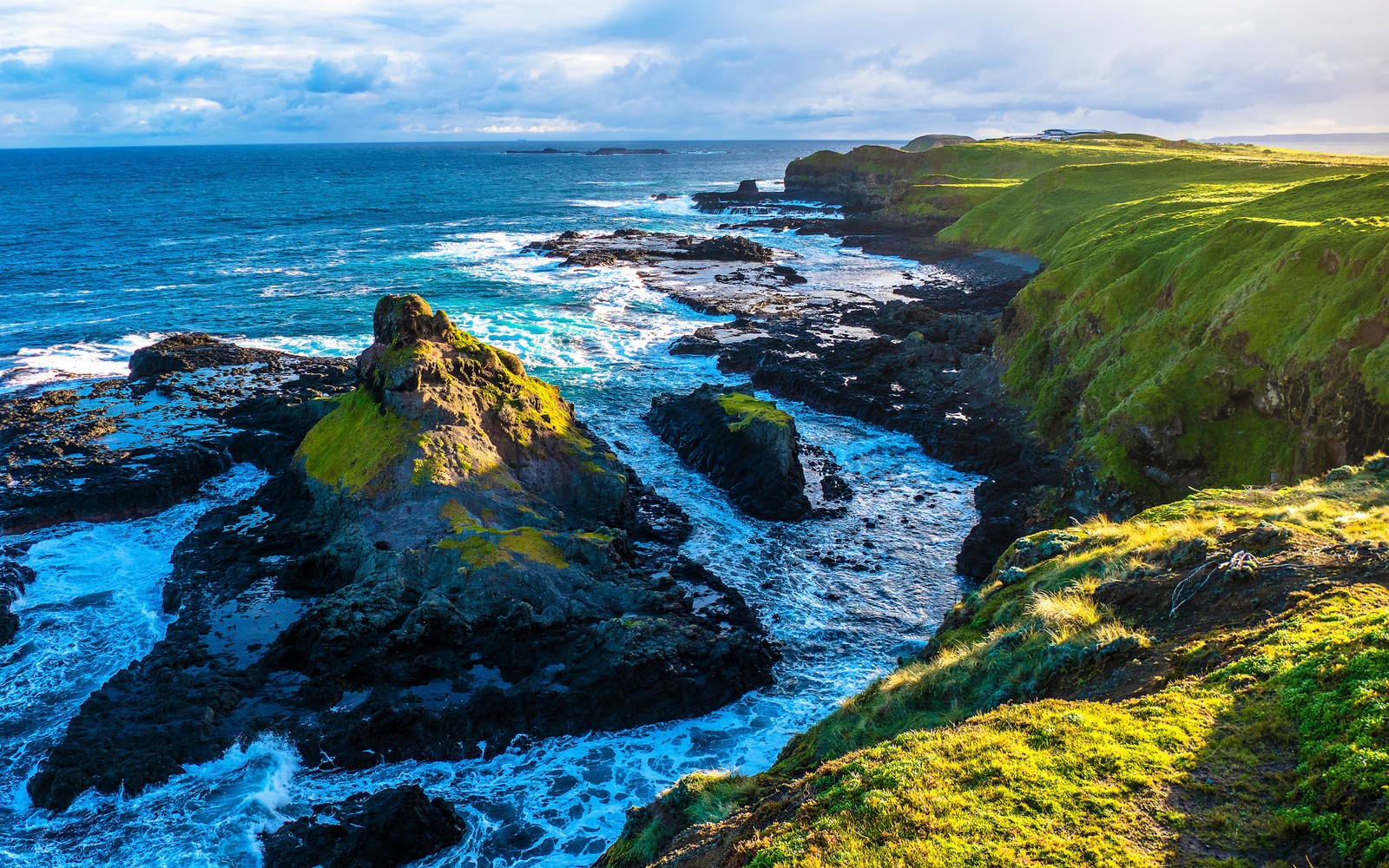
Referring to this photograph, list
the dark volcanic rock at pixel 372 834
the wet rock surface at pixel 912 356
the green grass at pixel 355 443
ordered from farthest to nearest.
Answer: the wet rock surface at pixel 912 356 → the green grass at pixel 355 443 → the dark volcanic rock at pixel 372 834

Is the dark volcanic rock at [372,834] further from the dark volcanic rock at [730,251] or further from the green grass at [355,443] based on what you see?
the dark volcanic rock at [730,251]

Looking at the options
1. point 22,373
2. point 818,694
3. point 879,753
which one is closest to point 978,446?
point 818,694

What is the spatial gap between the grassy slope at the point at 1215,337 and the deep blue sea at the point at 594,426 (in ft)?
22.0

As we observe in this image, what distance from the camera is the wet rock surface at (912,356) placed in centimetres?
3112

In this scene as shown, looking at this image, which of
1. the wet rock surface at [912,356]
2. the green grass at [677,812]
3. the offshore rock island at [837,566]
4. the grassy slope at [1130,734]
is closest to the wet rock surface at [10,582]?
the offshore rock island at [837,566]

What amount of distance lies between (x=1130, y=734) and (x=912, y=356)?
3616cm

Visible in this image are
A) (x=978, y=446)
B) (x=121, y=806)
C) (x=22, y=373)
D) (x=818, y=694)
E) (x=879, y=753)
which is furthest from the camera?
(x=22, y=373)

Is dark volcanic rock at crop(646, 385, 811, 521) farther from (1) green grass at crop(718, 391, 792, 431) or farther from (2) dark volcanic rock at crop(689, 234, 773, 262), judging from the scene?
(2) dark volcanic rock at crop(689, 234, 773, 262)

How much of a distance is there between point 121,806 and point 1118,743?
18708 millimetres

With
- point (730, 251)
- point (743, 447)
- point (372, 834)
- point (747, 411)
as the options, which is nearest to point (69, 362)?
point (747, 411)

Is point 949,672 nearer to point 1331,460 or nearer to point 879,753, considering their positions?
point 879,753

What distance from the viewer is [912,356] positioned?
44.4 m

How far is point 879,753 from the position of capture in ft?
35.1

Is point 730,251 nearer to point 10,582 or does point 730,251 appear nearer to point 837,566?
point 837,566
